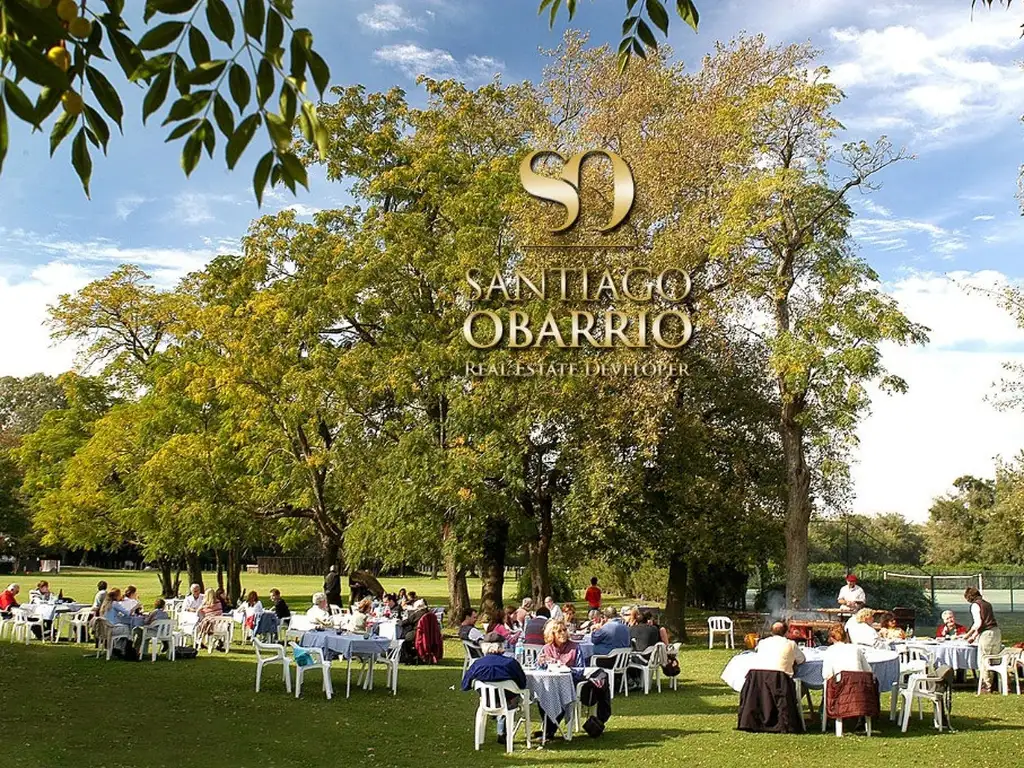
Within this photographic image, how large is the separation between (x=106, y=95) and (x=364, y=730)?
10.4 meters

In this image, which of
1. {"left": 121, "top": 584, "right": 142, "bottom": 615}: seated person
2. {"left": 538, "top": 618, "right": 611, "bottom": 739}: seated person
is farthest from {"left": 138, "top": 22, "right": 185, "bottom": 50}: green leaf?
{"left": 121, "top": 584, "right": 142, "bottom": 615}: seated person

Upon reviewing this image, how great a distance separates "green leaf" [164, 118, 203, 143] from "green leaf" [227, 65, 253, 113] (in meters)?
0.16

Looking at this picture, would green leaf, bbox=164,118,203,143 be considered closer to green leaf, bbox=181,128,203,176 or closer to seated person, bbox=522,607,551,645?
green leaf, bbox=181,128,203,176

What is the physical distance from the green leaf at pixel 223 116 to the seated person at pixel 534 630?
511 inches

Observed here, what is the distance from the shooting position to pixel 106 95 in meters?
2.59

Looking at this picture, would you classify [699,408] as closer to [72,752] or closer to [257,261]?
[257,261]

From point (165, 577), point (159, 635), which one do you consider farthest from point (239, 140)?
point (165, 577)

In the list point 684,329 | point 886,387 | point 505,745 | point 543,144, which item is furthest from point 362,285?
point 505,745

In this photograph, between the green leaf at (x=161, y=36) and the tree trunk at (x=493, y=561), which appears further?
the tree trunk at (x=493, y=561)

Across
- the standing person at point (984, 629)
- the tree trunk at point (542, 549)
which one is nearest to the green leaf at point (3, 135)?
the standing person at point (984, 629)

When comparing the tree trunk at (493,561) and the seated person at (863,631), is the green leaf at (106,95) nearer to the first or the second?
the seated person at (863,631)

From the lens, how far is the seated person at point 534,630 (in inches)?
594

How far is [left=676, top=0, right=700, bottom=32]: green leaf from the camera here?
4203mm

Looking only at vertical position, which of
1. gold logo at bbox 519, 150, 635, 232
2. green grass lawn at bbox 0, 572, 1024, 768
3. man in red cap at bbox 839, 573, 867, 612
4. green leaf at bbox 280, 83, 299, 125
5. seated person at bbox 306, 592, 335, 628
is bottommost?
green grass lawn at bbox 0, 572, 1024, 768
